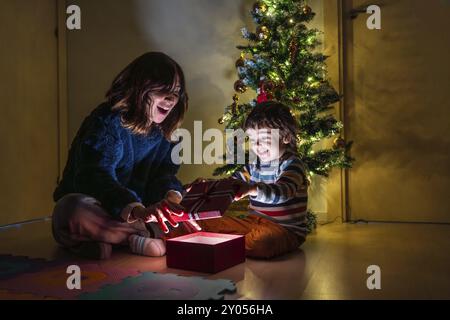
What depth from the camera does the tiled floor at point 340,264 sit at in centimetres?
136

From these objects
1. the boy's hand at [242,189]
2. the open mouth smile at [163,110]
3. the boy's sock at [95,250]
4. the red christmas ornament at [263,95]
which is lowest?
the boy's sock at [95,250]

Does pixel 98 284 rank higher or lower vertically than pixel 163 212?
lower

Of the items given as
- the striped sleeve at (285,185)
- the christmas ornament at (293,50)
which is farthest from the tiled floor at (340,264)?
the christmas ornament at (293,50)

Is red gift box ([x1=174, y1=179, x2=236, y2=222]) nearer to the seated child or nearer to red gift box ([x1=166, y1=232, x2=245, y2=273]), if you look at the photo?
red gift box ([x1=166, y1=232, x2=245, y2=273])

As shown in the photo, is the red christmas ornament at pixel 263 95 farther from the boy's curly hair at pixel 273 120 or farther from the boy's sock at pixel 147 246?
the boy's sock at pixel 147 246

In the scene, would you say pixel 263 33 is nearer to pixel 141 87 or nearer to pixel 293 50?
pixel 293 50

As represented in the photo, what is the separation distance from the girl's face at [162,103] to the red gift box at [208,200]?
45 cm

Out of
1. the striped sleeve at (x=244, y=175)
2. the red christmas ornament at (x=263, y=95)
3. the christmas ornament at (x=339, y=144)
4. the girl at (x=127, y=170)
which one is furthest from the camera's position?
the christmas ornament at (x=339, y=144)

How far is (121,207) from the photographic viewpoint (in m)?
1.80

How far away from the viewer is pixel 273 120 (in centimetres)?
199

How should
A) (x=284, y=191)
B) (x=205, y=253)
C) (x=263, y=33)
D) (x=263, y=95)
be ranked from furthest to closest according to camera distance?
(x=263, y=33)
(x=263, y=95)
(x=284, y=191)
(x=205, y=253)

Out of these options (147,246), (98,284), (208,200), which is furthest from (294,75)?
(98,284)

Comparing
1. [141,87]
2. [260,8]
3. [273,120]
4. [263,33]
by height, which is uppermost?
[260,8]

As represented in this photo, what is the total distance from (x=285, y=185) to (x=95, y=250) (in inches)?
33.2
